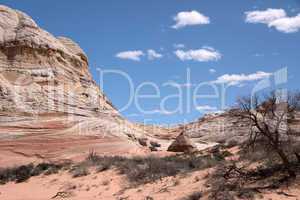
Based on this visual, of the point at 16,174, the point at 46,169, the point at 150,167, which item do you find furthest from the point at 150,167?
the point at 16,174

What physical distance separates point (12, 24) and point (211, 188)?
66.6ft

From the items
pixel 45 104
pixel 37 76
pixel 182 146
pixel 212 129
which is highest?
pixel 37 76

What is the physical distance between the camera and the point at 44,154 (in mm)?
23250

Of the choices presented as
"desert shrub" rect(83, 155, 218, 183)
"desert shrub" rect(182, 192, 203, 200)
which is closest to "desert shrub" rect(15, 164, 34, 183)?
"desert shrub" rect(83, 155, 218, 183)

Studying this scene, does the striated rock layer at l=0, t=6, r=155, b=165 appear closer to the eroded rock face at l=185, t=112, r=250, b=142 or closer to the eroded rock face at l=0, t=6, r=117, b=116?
the eroded rock face at l=0, t=6, r=117, b=116

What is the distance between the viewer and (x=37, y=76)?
26.5 meters

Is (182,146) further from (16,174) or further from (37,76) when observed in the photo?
(16,174)

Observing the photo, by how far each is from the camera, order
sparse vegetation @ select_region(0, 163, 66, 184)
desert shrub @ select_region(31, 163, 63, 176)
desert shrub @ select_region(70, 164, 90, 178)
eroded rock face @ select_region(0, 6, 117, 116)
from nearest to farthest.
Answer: desert shrub @ select_region(70, 164, 90, 178) → sparse vegetation @ select_region(0, 163, 66, 184) → desert shrub @ select_region(31, 163, 63, 176) → eroded rock face @ select_region(0, 6, 117, 116)

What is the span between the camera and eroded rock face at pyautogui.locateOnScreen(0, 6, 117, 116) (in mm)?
25109

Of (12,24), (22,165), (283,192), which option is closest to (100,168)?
(22,165)

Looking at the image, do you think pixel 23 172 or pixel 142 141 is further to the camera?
pixel 142 141

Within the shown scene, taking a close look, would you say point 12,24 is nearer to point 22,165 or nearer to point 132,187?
point 22,165

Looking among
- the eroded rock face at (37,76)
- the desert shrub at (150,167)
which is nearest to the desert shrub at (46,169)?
the desert shrub at (150,167)

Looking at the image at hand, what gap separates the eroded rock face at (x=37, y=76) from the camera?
82.4ft
